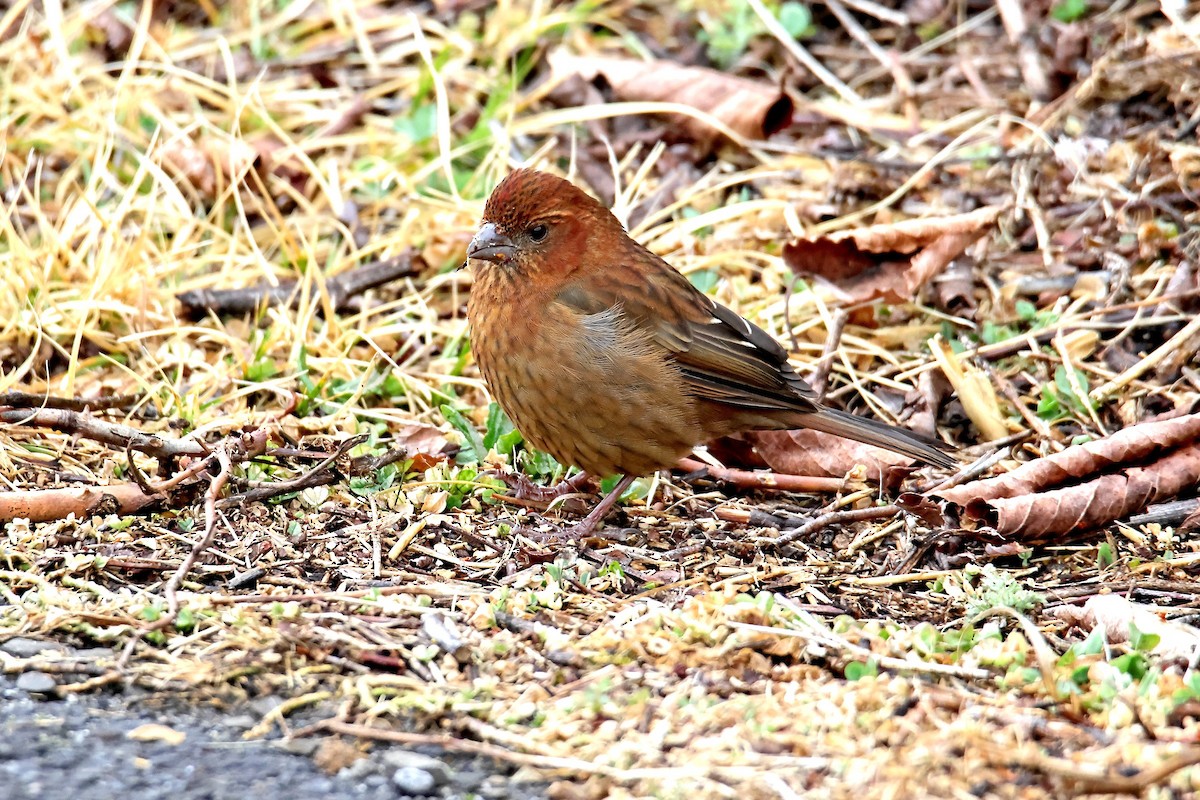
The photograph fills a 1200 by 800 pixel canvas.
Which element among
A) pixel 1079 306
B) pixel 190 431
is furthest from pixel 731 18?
pixel 190 431

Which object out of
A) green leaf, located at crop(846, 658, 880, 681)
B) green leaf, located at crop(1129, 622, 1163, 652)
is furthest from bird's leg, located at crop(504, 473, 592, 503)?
green leaf, located at crop(1129, 622, 1163, 652)

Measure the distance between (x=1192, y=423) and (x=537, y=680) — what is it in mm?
2663

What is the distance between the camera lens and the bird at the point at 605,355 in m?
4.88

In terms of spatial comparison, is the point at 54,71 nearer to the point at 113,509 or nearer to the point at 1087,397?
the point at 113,509

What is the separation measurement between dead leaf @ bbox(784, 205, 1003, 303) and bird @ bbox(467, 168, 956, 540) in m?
0.77

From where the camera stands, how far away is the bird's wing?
5.07 meters

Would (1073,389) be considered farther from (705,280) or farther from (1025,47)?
(1025,47)

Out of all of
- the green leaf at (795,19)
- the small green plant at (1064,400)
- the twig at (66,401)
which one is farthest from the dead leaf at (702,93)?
the twig at (66,401)

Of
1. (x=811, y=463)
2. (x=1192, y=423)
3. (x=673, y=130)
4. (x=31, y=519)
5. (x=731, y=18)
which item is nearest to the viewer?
(x=31, y=519)

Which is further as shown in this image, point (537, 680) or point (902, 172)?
point (902, 172)

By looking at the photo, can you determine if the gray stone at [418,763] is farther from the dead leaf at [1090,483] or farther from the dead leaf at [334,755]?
the dead leaf at [1090,483]

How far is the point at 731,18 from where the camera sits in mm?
7766

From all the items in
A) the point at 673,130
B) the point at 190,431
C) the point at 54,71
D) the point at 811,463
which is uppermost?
the point at 54,71

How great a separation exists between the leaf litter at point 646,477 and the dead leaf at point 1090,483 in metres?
0.02
